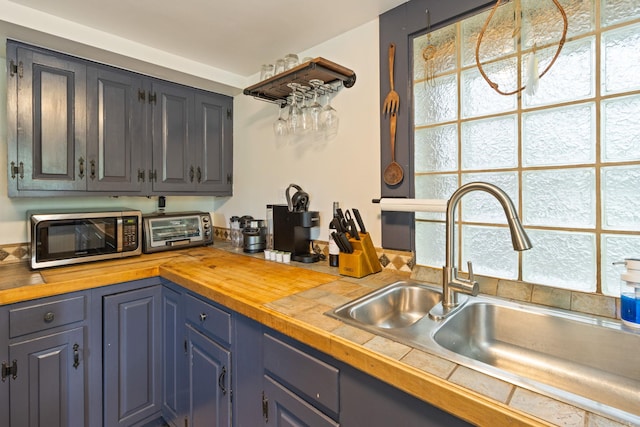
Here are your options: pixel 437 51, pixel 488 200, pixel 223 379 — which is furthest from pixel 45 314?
pixel 437 51

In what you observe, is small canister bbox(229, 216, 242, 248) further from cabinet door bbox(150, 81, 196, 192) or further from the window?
the window

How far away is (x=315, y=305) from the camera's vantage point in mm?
1080

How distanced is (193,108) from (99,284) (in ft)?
4.43

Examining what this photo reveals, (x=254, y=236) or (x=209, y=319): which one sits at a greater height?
(x=254, y=236)

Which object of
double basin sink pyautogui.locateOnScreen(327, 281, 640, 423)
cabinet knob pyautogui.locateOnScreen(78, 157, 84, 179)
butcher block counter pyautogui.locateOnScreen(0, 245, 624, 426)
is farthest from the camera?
cabinet knob pyautogui.locateOnScreen(78, 157, 84, 179)

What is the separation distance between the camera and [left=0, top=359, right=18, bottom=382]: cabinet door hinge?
1295 mm

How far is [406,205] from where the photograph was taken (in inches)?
53.0

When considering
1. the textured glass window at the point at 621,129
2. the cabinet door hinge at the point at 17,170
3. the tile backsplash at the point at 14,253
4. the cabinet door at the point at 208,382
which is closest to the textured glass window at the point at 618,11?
the textured glass window at the point at 621,129

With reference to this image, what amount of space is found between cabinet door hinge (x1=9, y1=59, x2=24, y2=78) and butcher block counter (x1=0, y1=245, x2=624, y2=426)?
101 cm

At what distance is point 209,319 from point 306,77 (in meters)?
1.29

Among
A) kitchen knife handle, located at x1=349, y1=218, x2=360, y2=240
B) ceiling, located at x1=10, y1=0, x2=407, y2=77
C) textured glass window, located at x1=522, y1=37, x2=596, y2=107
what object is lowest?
kitchen knife handle, located at x1=349, y1=218, x2=360, y2=240

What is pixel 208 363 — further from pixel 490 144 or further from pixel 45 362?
pixel 490 144

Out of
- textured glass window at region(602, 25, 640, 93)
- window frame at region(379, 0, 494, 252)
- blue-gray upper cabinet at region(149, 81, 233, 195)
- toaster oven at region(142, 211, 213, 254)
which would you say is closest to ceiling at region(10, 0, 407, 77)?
window frame at region(379, 0, 494, 252)

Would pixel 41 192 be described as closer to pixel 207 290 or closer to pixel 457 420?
pixel 207 290
